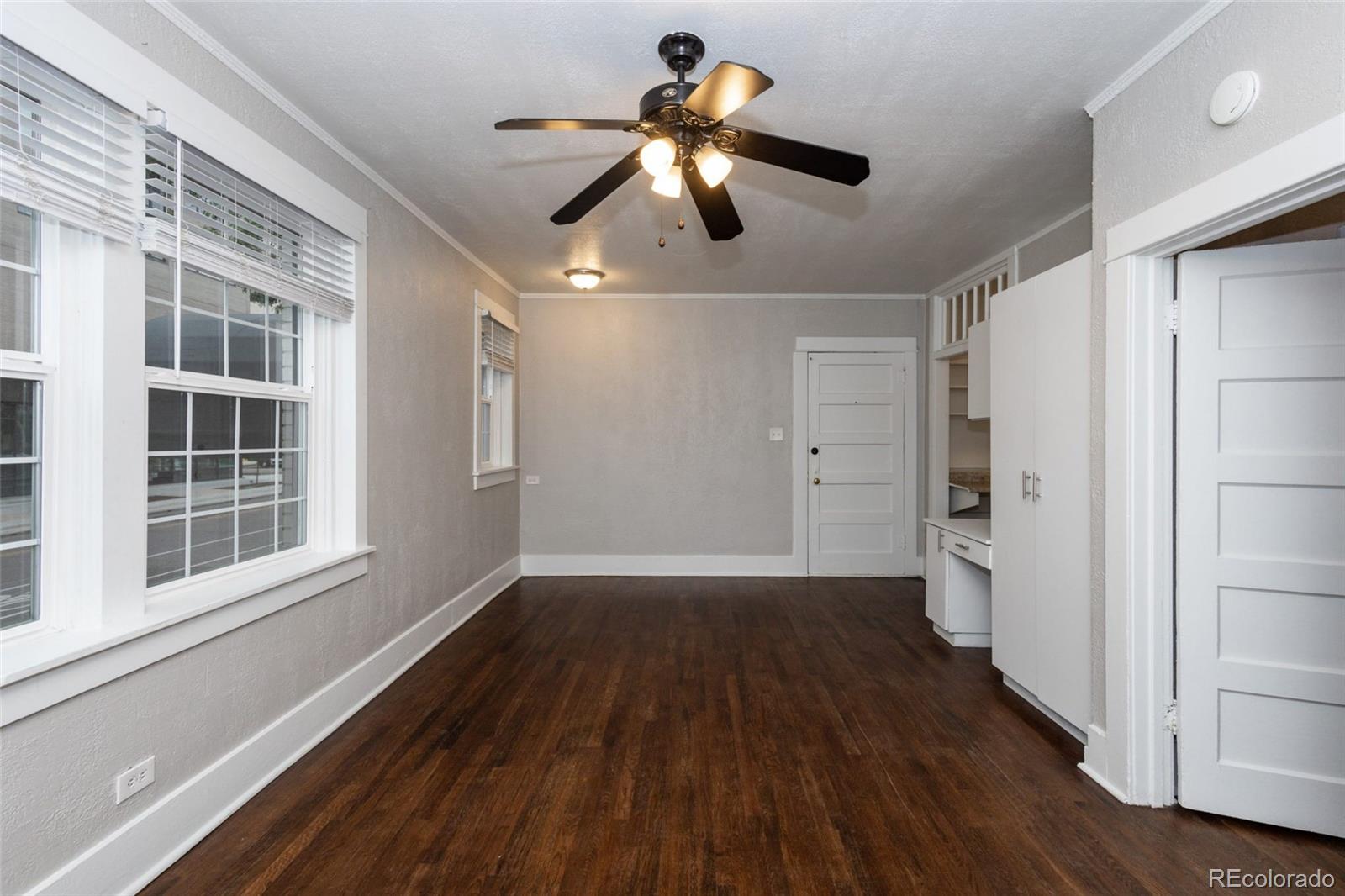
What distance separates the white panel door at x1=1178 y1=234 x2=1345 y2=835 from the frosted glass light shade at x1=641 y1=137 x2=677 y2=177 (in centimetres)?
172

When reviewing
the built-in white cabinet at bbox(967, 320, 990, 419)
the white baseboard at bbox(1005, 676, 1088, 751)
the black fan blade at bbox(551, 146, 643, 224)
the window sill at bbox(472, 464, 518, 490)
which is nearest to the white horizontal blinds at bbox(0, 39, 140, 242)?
the black fan blade at bbox(551, 146, 643, 224)

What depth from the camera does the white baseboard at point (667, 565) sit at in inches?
238

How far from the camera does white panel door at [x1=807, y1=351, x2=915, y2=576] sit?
19.7 feet

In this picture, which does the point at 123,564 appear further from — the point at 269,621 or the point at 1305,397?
the point at 1305,397

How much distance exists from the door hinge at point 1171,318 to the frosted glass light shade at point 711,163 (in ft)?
5.06

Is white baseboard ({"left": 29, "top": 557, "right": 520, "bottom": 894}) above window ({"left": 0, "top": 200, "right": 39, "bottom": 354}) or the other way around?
the other way around

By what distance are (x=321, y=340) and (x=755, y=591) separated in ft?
12.2

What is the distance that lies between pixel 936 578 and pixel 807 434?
207 cm

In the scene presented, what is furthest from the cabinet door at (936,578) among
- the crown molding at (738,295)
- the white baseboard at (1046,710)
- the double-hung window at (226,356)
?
the double-hung window at (226,356)

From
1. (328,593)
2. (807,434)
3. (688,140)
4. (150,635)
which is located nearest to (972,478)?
(807,434)

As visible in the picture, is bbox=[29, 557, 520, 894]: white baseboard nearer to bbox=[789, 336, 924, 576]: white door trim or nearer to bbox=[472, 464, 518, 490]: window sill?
bbox=[472, 464, 518, 490]: window sill

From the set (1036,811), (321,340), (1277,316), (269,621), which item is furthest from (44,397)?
(1277,316)

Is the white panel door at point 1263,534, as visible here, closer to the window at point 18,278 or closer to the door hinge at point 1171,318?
the door hinge at point 1171,318

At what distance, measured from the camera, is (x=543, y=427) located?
605 centimetres
